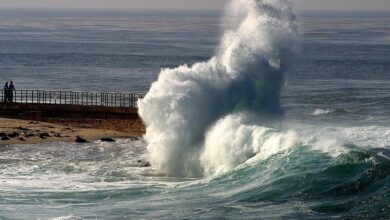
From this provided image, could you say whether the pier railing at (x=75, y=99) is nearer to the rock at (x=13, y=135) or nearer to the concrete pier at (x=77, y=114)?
the concrete pier at (x=77, y=114)

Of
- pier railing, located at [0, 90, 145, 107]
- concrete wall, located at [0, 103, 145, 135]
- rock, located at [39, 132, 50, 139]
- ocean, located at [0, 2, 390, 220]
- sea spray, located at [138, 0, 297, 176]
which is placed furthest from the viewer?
pier railing, located at [0, 90, 145, 107]

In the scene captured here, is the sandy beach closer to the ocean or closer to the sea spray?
the ocean

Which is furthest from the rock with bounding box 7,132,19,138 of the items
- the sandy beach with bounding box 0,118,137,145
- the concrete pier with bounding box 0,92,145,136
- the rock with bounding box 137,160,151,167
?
the rock with bounding box 137,160,151,167

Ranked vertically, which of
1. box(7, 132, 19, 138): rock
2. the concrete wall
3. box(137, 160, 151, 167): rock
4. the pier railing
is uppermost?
the pier railing

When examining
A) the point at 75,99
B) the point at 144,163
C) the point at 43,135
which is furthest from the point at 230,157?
the point at 75,99

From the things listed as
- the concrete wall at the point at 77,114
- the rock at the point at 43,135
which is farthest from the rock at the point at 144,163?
the concrete wall at the point at 77,114
